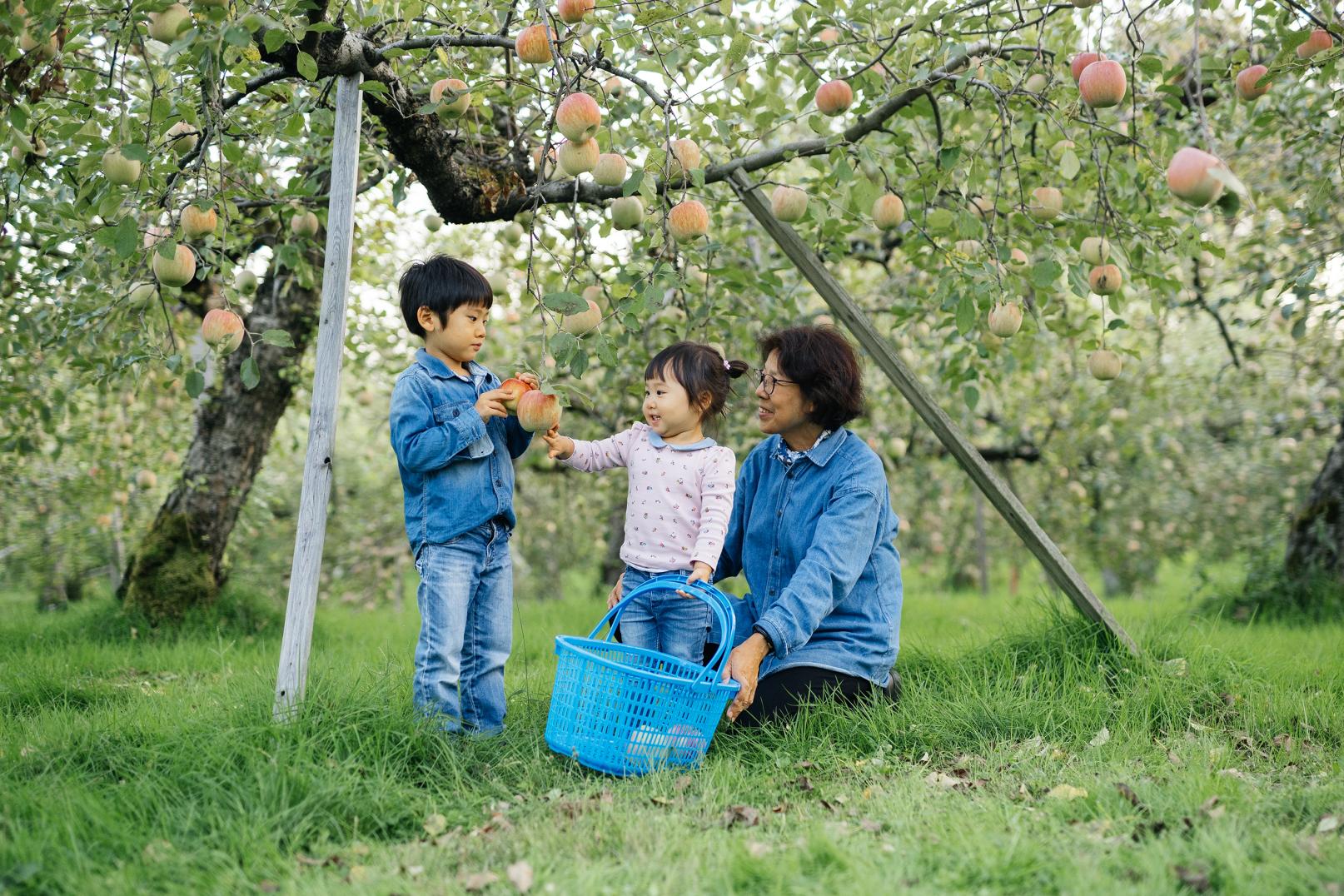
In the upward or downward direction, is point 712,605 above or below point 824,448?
below

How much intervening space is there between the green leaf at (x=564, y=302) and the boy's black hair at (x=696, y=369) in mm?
677

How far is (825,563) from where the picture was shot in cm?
296

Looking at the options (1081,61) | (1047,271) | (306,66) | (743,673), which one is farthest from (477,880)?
(1081,61)

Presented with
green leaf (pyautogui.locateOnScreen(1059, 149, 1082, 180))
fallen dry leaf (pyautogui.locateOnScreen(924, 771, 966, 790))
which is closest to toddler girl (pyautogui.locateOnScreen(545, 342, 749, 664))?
fallen dry leaf (pyautogui.locateOnScreen(924, 771, 966, 790))

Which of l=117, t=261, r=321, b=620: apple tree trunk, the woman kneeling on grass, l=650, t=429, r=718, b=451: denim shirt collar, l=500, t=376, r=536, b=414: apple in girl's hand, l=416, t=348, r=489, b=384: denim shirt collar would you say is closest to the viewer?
l=500, t=376, r=536, b=414: apple in girl's hand

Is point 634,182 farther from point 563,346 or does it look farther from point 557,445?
point 557,445

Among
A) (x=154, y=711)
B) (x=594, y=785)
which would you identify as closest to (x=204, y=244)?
(x=154, y=711)

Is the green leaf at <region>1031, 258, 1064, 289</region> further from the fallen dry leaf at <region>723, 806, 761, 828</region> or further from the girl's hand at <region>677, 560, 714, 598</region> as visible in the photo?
the fallen dry leaf at <region>723, 806, 761, 828</region>

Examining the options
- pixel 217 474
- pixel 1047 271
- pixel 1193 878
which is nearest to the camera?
pixel 1193 878

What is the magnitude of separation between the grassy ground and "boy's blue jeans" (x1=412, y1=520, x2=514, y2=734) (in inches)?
4.4

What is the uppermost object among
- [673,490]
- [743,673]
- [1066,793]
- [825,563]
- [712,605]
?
[673,490]

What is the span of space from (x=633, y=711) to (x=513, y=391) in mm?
888

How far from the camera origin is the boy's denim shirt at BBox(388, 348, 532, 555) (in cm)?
274

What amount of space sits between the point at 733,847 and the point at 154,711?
73.6 inches
